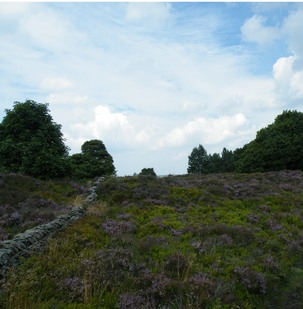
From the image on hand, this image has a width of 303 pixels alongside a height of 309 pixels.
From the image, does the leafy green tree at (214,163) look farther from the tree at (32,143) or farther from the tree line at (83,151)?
the tree at (32,143)

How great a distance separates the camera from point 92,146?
38000 mm

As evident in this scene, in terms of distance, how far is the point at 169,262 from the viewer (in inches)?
326

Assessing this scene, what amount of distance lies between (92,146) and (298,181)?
23.3m

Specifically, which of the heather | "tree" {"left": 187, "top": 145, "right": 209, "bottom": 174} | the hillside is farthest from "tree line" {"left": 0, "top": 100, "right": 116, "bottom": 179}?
"tree" {"left": 187, "top": 145, "right": 209, "bottom": 174}

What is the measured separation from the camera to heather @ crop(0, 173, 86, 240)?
12180 mm

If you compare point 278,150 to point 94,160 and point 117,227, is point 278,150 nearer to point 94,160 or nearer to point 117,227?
point 94,160

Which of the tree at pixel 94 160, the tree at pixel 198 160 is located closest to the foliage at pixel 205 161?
the tree at pixel 198 160

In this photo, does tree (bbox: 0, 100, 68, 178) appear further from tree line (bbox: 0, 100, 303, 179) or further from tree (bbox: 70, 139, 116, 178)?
tree (bbox: 70, 139, 116, 178)

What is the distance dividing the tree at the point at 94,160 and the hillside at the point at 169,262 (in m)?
19.7

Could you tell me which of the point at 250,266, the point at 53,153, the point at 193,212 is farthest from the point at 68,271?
the point at 53,153

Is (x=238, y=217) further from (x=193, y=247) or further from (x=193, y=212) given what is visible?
(x=193, y=247)

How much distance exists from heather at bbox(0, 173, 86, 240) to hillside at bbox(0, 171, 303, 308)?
1.81m

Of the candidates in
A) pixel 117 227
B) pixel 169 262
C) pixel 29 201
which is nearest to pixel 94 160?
pixel 29 201

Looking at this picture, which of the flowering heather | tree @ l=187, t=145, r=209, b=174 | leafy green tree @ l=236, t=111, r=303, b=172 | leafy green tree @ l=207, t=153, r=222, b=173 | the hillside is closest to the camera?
the hillside
